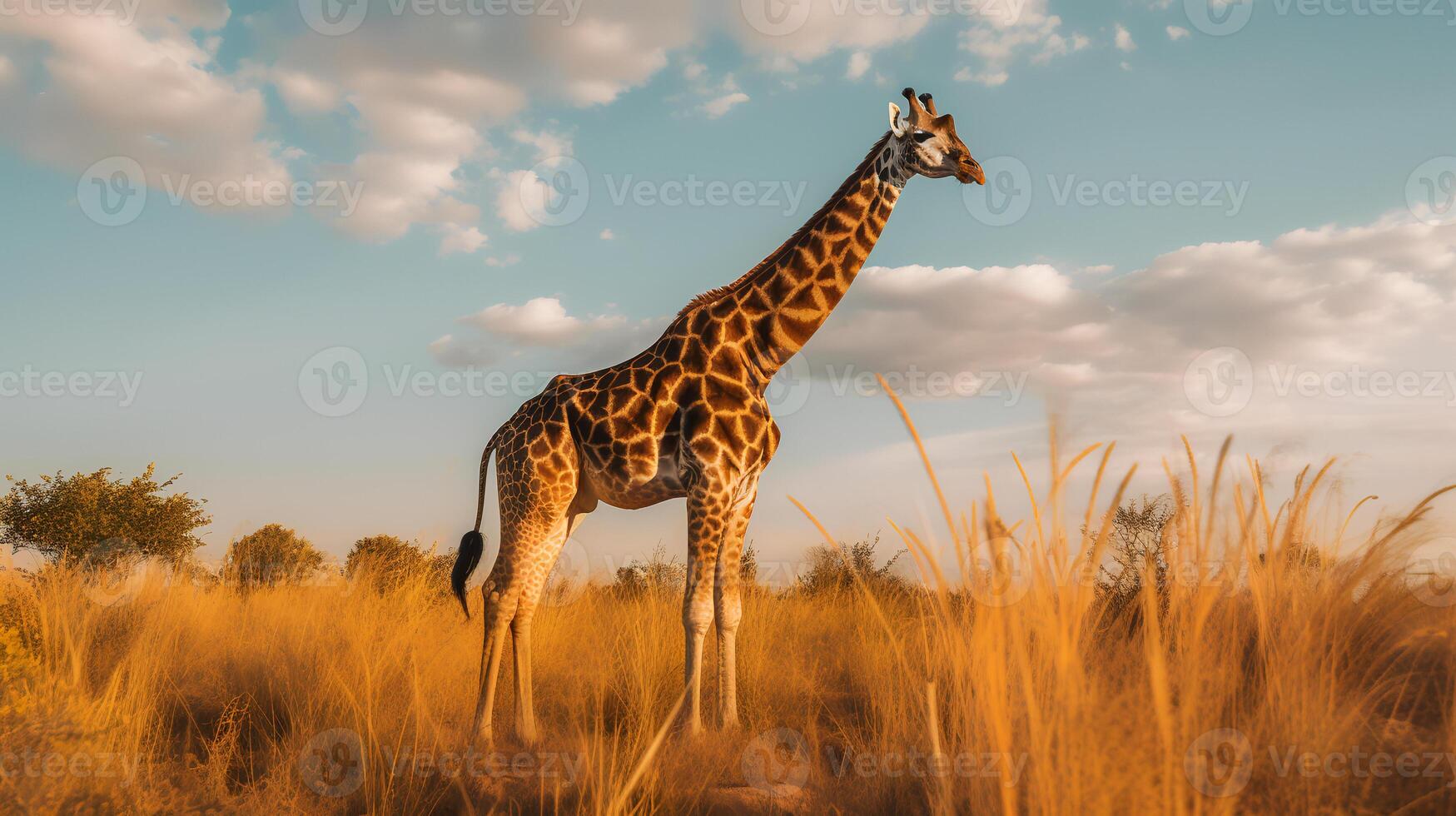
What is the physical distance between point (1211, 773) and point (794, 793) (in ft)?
6.35

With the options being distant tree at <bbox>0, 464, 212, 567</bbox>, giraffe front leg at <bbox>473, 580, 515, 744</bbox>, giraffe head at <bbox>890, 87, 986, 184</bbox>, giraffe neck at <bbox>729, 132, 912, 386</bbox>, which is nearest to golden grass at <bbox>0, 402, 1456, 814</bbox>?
giraffe front leg at <bbox>473, 580, 515, 744</bbox>

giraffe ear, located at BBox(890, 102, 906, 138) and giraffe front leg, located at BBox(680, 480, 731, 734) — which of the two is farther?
giraffe ear, located at BBox(890, 102, 906, 138)

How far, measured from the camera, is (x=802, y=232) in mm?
6383

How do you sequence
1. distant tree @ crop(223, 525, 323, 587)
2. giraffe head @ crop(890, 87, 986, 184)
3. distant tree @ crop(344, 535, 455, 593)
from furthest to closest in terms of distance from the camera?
distant tree @ crop(223, 525, 323, 587), distant tree @ crop(344, 535, 455, 593), giraffe head @ crop(890, 87, 986, 184)

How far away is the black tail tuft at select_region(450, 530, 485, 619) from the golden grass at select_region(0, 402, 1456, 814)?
0.81 meters

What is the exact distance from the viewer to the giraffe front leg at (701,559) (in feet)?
18.3

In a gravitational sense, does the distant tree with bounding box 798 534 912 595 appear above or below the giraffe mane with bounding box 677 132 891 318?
below

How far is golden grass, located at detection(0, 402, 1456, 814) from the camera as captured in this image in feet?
10.5

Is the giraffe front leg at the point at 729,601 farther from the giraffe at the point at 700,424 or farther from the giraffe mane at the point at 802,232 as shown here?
the giraffe mane at the point at 802,232

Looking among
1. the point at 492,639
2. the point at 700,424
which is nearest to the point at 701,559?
the point at 700,424

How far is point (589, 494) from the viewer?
648 centimetres

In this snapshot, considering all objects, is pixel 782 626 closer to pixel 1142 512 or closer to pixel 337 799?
pixel 1142 512

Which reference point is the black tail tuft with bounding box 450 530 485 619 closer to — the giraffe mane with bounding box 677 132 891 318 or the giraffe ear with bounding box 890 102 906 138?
the giraffe mane with bounding box 677 132 891 318

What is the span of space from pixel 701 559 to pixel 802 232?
246 centimetres
